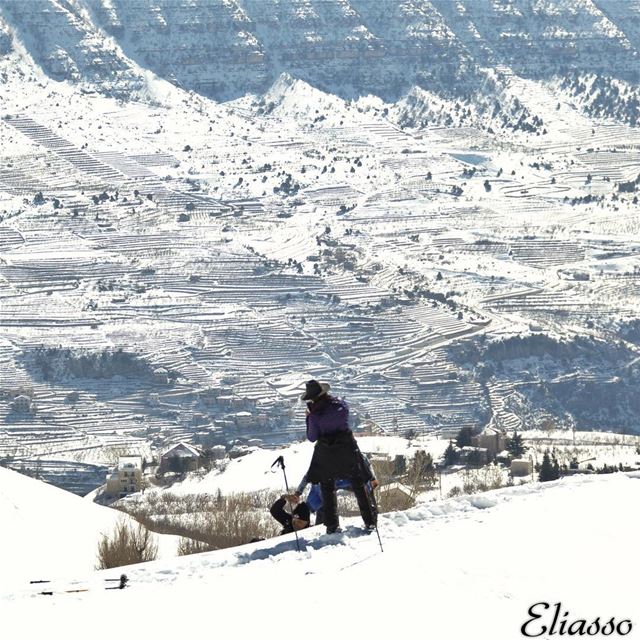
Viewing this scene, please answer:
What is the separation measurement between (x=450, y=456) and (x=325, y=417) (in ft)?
181

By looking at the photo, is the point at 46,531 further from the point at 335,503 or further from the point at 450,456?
the point at 450,456

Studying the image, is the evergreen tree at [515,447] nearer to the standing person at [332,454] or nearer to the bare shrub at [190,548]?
the bare shrub at [190,548]

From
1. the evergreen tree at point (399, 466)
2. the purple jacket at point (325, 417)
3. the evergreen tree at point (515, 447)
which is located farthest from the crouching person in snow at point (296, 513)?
the evergreen tree at point (515, 447)

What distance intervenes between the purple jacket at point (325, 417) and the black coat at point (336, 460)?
75mm

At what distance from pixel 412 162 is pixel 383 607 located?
13724 centimetres

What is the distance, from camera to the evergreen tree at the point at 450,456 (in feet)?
228

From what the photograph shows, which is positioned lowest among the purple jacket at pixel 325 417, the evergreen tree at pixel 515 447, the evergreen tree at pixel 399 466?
the evergreen tree at pixel 515 447

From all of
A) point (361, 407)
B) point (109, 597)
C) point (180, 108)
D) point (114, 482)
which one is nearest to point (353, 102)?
point (180, 108)

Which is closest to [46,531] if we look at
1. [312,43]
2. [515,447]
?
[515,447]

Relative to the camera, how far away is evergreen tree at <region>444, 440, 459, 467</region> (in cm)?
6956

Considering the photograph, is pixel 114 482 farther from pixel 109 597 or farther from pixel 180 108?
pixel 180 108

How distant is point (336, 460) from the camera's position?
52.2 feet

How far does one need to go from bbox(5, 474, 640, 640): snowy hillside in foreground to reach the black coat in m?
0.49

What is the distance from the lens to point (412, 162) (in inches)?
5886
